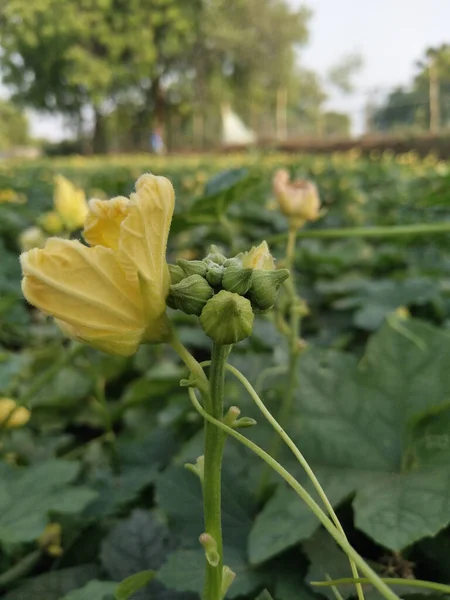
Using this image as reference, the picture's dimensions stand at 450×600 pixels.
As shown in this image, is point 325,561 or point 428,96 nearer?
point 325,561

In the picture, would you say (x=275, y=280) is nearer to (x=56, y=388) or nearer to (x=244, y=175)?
(x=244, y=175)

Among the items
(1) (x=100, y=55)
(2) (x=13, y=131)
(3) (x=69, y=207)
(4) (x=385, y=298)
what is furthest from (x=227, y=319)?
(2) (x=13, y=131)

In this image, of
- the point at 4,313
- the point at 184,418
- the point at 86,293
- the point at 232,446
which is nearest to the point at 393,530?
the point at 232,446

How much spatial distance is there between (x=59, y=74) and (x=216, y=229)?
72.9 feet

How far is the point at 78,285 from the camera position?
16.8 inches

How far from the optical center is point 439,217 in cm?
270

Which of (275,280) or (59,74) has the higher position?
(59,74)

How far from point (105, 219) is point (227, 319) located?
11 cm

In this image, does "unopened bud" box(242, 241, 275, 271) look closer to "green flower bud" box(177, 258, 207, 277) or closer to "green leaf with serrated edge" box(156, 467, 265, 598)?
"green flower bud" box(177, 258, 207, 277)

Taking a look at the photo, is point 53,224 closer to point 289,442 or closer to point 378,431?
point 378,431

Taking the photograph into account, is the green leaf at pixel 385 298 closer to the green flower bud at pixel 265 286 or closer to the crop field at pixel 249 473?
the crop field at pixel 249 473

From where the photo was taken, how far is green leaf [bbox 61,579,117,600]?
2.12 ft

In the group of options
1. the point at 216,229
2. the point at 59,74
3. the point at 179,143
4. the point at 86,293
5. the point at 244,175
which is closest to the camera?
the point at 86,293

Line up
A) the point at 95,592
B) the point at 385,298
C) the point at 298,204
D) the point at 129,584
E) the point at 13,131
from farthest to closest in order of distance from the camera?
the point at 13,131 → the point at 385,298 → the point at 298,204 → the point at 95,592 → the point at 129,584
